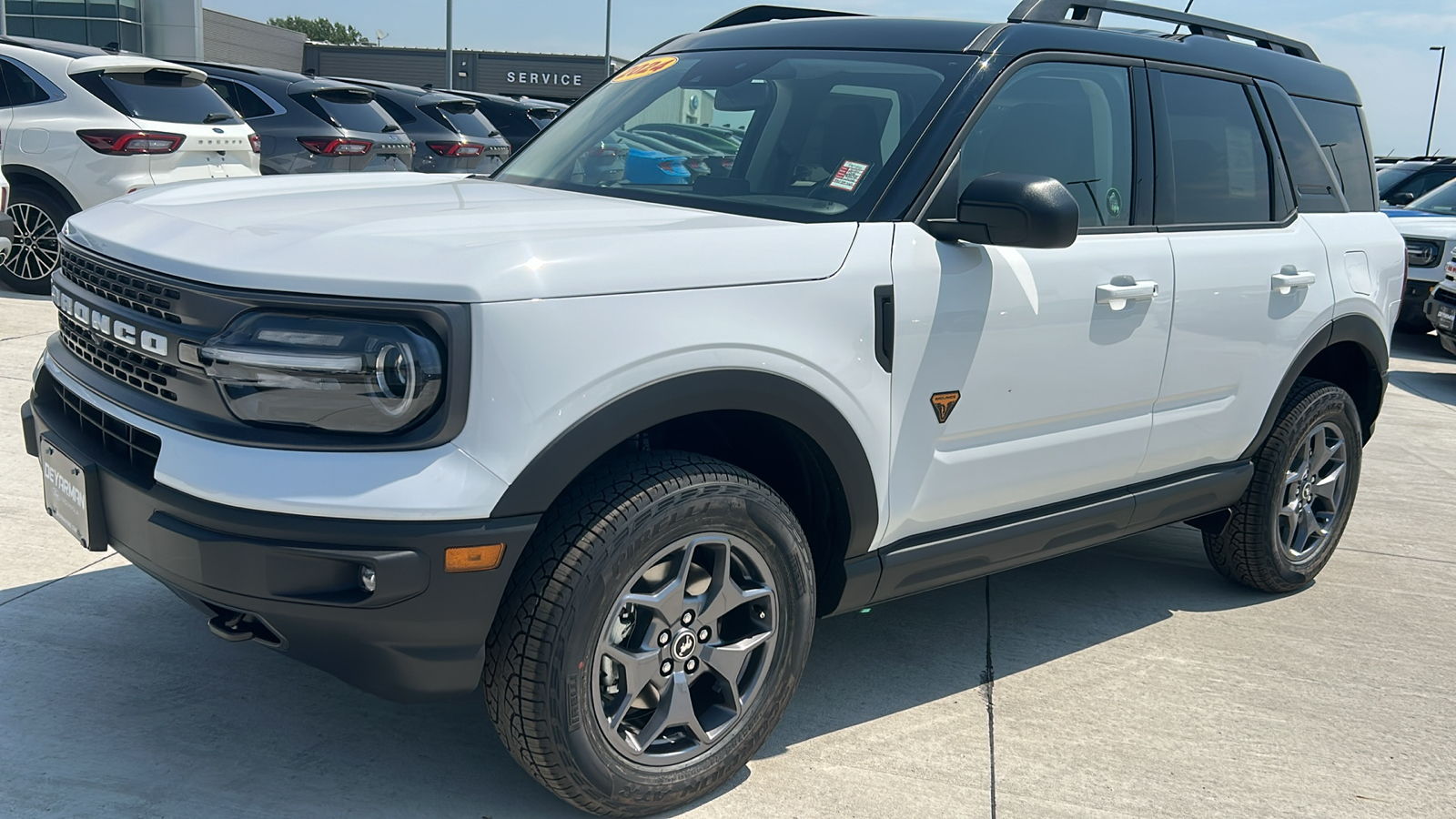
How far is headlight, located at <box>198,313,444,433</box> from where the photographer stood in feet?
7.64

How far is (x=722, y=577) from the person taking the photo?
2.83m

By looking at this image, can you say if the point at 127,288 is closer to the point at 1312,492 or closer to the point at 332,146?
the point at 1312,492

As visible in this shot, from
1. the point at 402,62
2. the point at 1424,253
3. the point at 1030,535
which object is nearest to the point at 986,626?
the point at 1030,535

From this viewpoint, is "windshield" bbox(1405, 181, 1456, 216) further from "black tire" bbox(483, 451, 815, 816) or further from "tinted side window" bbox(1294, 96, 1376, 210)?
"black tire" bbox(483, 451, 815, 816)

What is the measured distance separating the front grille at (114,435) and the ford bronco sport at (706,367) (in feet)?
0.04

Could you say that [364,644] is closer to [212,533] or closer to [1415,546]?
[212,533]

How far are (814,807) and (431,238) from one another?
1561 millimetres

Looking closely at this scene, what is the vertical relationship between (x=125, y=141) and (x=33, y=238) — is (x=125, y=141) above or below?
above

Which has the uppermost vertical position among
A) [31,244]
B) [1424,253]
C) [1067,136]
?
[1067,136]

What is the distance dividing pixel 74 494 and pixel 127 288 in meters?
0.47

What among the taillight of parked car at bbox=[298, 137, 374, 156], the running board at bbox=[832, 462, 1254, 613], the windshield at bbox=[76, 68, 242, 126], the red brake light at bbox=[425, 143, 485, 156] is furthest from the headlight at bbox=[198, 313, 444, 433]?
the red brake light at bbox=[425, 143, 485, 156]

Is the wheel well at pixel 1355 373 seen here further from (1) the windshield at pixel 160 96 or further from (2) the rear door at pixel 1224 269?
(1) the windshield at pixel 160 96

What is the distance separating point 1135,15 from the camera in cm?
419

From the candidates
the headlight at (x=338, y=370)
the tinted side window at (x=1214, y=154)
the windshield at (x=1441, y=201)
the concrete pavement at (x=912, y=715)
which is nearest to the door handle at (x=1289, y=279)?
the tinted side window at (x=1214, y=154)
